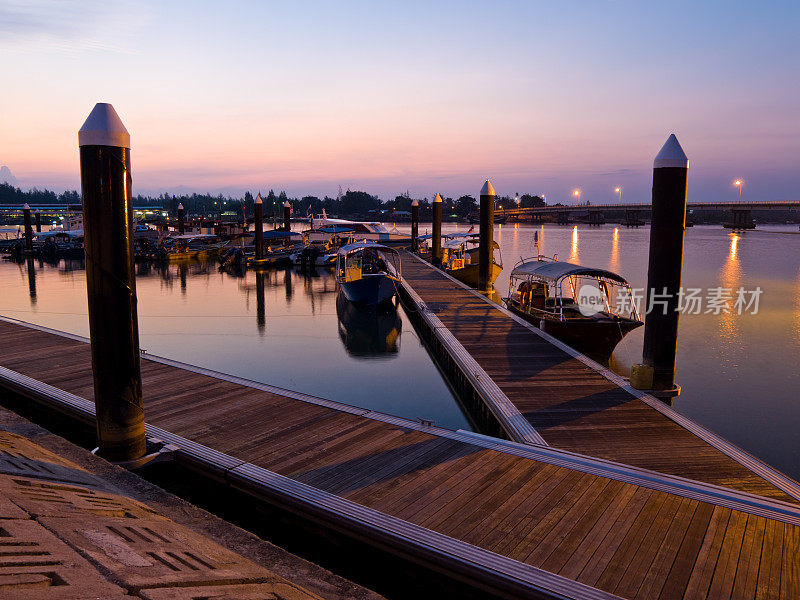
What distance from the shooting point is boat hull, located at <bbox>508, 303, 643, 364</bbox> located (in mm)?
16297

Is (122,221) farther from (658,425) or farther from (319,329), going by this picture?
(319,329)

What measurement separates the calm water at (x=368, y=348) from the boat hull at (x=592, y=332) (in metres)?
1.88

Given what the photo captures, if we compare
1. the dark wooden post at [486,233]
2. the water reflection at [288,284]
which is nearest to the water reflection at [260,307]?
the water reflection at [288,284]

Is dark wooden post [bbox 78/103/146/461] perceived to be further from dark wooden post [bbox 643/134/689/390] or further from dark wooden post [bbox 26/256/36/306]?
dark wooden post [bbox 26/256/36/306]

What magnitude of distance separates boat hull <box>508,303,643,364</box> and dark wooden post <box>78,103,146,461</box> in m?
12.3

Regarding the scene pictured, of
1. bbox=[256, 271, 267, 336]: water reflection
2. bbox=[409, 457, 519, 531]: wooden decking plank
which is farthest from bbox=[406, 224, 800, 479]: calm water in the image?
bbox=[256, 271, 267, 336]: water reflection

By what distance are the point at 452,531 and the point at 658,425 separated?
16.3 ft

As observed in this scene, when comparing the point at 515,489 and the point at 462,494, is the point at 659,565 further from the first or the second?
the point at 462,494

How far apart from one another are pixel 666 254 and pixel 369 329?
15.2 m

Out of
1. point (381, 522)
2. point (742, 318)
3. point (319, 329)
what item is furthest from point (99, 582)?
point (742, 318)

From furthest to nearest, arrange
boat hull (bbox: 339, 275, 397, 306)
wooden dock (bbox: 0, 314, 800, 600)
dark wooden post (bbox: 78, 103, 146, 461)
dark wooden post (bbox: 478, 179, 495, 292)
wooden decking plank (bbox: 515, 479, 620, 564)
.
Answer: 1. dark wooden post (bbox: 478, 179, 495, 292)
2. boat hull (bbox: 339, 275, 397, 306)
3. dark wooden post (bbox: 78, 103, 146, 461)
4. wooden decking plank (bbox: 515, 479, 620, 564)
5. wooden dock (bbox: 0, 314, 800, 600)

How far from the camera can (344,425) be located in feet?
28.0

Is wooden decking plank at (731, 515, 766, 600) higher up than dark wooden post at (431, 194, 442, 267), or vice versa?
dark wooden post at (431, 194, 442, 267)

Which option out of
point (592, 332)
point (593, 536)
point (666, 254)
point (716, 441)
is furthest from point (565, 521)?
point (592, 332)
